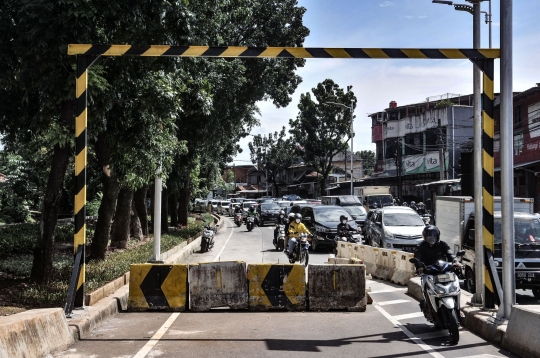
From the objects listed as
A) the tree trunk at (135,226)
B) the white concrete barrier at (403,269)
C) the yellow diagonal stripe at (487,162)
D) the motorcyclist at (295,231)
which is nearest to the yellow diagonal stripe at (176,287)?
the yellow diagonal stripe at (487,162)

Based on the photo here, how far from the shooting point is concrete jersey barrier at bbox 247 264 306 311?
997 centimetres

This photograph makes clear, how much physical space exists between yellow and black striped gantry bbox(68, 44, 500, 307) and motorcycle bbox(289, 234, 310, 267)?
8.35 meters

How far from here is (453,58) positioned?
8.54 m

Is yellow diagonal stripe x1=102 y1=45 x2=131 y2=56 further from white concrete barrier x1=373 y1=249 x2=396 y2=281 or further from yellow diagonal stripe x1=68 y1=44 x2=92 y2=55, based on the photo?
white concrete barrier x1=373 y1=249 x2=396 y2=281

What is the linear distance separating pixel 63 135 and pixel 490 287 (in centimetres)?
790

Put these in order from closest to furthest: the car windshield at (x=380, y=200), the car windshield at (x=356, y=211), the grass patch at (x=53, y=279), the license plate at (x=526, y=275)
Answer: the grass patch at (x=53, y=279) < the license plate at (x=526, y=275) < the car windshield at (x=356, y=211) < the car windshield at (x=380, y=200)

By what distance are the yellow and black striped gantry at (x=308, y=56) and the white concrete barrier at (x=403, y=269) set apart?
15.4 feet

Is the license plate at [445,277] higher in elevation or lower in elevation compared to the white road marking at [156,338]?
higher

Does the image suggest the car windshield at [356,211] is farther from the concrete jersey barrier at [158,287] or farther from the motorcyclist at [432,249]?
the motorcyclist at [432,249]

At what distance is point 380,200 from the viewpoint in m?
40.5

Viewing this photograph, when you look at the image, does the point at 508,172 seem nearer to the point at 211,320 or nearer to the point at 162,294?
the point at 211,320

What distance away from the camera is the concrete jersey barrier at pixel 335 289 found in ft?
32.7

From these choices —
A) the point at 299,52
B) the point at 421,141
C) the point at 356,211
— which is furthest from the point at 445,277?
the point at 421,141

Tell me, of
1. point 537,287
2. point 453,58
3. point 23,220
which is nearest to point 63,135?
point 453,58
